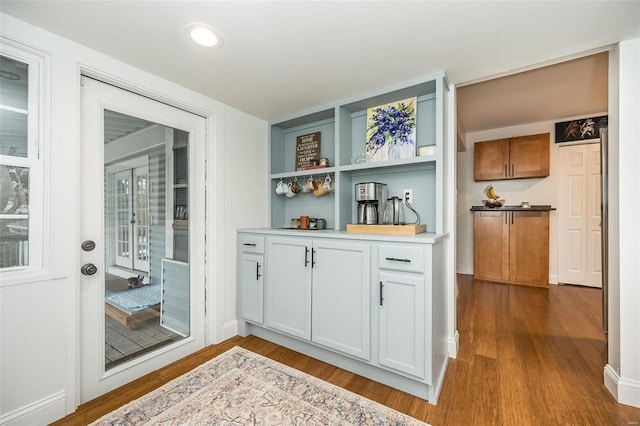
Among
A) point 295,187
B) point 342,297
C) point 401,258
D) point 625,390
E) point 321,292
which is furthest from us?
point 295,187

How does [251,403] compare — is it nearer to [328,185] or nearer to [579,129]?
[328,185]

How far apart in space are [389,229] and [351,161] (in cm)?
87

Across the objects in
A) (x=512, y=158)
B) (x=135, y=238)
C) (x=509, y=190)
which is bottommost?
(x=135, y=238)

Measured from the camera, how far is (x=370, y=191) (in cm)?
225

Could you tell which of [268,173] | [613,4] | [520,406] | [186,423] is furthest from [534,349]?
[268,173]

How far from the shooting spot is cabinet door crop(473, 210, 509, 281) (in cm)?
433

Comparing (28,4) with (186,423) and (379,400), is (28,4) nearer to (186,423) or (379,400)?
(186,423)

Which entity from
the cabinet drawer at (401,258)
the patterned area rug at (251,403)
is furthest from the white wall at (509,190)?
the patterned area rug at (251,403)

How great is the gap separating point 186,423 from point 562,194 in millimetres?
5442

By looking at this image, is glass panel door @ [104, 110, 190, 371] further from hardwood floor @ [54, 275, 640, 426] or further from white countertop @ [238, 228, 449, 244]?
white countertop @ [238, 228, 449, 244]

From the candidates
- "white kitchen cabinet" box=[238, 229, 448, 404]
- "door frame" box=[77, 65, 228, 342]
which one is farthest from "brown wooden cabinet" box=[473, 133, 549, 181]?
"door frame" box=[77, 65, 228, 342]

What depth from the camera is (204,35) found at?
1.57 m

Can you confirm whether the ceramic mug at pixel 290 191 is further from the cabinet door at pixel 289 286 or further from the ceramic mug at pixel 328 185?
the cabinet door at pixel 289 286

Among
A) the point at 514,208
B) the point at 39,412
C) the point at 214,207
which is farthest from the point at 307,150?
the point at 514,208
